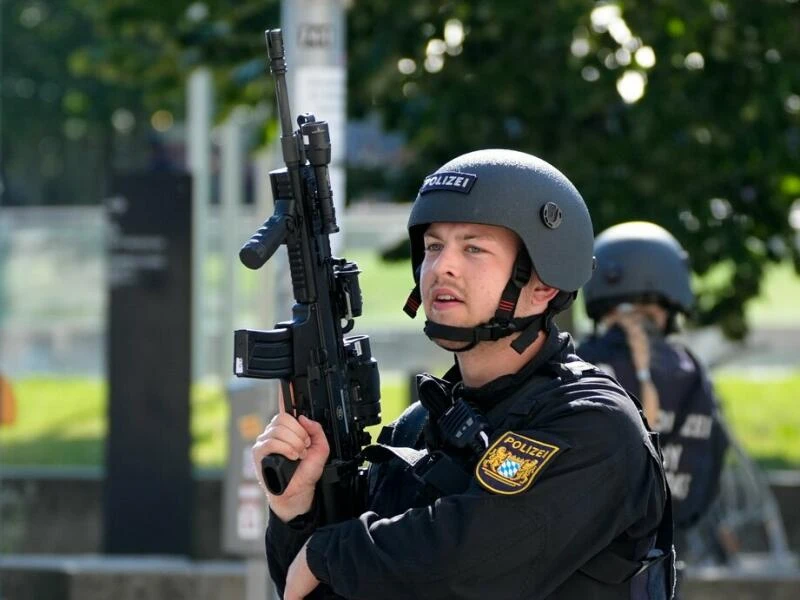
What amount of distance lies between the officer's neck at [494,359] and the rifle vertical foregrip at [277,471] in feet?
1.16

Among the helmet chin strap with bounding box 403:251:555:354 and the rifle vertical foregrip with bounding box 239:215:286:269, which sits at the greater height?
the rifle vertical foregrip with bounding box 239:215:286:269

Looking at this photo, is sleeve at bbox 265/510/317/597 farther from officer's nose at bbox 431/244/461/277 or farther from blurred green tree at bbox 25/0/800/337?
blurred green tree at bbox 25/0/800/337

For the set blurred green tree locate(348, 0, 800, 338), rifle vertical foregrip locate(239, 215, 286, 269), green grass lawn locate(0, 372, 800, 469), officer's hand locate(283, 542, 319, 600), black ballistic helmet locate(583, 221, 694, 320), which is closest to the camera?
officer's hand locate(283, 542, 319, 600)

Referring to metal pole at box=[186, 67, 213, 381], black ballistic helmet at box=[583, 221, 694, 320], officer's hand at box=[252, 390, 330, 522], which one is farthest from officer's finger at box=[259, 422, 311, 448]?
metal pole at box=[186, 67, 213, 381]

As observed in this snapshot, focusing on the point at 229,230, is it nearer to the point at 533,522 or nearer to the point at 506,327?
the point at 506,327

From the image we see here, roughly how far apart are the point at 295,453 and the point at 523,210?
1.96ft

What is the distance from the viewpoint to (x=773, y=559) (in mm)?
8250

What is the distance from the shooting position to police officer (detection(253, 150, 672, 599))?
2775 mm

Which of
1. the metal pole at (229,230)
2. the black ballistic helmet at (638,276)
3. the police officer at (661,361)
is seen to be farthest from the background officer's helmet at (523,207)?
the metal pole at (229,230)

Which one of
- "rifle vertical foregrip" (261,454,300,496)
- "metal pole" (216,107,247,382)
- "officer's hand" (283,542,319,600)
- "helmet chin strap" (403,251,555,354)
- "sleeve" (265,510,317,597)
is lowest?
"officer's hand" (283,542,319,600)

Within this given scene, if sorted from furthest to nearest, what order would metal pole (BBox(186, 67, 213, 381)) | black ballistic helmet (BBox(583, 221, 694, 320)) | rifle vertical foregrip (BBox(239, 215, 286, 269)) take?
metal pole (BBox(186, 67, 213, 381))
black ballistic helmet (BBox(583, 221, 694, 320))
rifle vertical foregrip (BBox(239, 215, 286, 269))

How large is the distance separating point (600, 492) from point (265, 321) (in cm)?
893

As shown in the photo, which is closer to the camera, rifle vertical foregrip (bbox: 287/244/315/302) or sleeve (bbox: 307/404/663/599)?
sleeve (bbox: 307/404/663/599)

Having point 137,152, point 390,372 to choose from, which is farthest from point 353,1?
point 137,152
